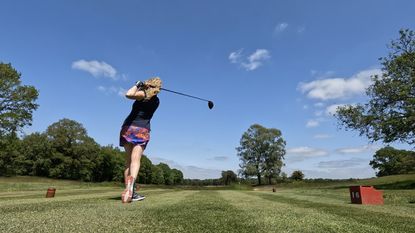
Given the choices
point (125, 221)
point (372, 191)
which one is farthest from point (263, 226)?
point (372, 191)

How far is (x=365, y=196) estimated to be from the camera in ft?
39.1

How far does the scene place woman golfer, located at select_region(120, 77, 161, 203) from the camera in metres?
8.74

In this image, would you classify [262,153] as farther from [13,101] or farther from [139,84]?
[139,84]

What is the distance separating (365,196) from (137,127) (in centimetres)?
816

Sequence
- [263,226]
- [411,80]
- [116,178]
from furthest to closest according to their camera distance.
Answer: [116,178] < [411,80] < [263,226]

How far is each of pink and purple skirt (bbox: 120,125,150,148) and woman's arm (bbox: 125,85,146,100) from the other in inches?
30.3

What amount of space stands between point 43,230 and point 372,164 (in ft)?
463

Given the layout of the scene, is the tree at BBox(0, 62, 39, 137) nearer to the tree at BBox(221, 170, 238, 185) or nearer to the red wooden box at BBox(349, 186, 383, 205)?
the red wooden box at BBox(349, 186, 383, 205)

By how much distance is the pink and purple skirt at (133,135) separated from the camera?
8.95 meters

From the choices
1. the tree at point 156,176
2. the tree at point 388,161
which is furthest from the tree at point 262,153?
the tree at point 156,176

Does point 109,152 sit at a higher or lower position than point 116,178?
higher

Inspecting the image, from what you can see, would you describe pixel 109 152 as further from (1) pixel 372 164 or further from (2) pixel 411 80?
(2) pixel 411 80

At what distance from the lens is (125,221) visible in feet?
16.5

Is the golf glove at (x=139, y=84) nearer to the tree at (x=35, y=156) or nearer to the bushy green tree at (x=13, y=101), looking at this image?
the bushy green tree at (x=13, y=101)
